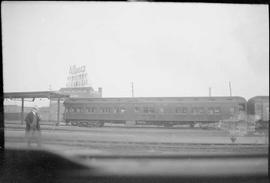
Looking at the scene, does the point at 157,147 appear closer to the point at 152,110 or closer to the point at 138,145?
the point at 138,145

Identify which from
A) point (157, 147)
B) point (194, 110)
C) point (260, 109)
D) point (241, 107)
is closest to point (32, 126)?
point (157, 147)

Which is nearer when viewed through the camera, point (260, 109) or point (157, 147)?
point (157, 147)

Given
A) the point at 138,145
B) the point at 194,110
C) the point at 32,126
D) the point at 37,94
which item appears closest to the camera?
the point at 32,126

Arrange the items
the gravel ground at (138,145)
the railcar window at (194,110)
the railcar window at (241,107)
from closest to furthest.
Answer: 1. the gravel ground at (138,145)
2. the railcar window at (241,107)
3. the railcar window at (194,110)

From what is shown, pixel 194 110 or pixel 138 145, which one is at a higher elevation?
pixel 194 110

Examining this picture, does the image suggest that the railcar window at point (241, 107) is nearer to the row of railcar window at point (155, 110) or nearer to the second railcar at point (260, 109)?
the row of railcar window at point (155, 110)

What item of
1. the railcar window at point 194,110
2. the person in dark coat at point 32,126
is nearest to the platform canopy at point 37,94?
the person in dark coat at point 32,126

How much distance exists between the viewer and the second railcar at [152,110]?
Answer: 9.82 m

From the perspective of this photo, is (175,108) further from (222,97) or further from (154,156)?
(154,156)

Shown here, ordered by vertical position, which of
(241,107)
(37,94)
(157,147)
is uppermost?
(37,94)

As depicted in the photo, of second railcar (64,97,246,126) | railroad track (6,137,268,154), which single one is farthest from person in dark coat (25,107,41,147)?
second railcar (64,97,246,126)

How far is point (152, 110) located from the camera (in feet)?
34.6

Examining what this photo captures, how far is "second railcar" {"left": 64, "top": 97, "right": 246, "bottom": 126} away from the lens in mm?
9820

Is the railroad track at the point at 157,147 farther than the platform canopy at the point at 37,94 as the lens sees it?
No
